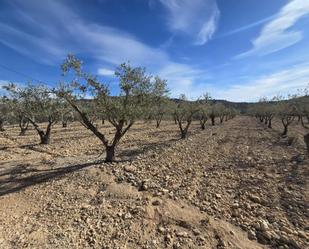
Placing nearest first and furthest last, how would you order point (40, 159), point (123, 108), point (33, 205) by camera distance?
point (33, 205) < point (123, 108) < point (40, 159)

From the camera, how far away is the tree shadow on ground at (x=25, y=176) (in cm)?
1162

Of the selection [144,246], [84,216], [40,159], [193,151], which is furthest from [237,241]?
[40,159]

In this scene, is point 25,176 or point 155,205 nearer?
point 155,205

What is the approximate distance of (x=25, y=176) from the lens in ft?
43.2

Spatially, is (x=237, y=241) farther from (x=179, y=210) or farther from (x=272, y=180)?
(x=272, y=180)

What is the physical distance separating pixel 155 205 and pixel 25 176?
7618 millimetres

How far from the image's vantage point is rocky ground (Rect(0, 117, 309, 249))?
7.47m

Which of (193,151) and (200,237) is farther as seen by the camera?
(193,151)

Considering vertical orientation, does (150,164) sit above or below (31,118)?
below

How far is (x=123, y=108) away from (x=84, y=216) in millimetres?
7068

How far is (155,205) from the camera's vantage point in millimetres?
9438

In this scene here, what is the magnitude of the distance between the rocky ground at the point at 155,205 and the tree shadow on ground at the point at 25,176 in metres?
0.05

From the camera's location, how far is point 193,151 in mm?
19922

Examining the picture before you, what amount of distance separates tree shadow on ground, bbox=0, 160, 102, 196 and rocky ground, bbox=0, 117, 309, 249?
45mm
